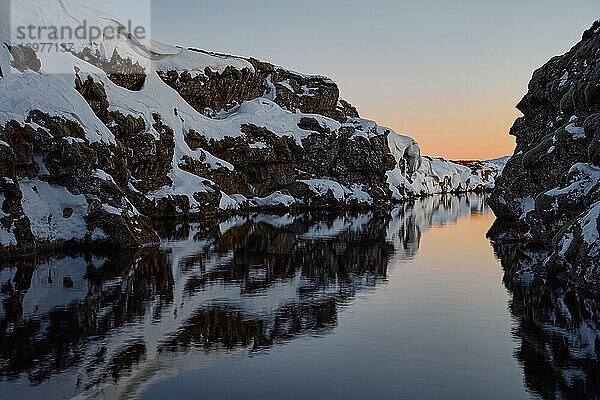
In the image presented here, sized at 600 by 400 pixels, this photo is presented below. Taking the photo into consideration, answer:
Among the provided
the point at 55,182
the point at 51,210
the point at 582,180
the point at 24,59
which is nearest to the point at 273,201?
the point at 24,59

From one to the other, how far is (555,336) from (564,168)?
736 inches

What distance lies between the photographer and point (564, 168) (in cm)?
3167

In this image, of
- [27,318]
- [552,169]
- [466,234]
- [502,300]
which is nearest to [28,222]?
[27,318]

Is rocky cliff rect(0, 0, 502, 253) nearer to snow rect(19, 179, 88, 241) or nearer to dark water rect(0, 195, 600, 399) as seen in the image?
snow rect(19, 179, 88, 241)

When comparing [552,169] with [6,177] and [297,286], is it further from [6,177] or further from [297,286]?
[6,177]

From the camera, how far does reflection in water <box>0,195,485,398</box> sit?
12742 mm

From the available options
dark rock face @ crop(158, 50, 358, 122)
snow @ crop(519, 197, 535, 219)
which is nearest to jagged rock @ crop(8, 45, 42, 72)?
snow @ crop(519, 197, 535, 219)

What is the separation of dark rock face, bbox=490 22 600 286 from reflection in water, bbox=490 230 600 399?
1.71m

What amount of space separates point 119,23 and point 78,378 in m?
69.1

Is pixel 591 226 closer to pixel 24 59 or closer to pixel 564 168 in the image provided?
pixel 564 168

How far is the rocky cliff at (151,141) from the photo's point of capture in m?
32.1

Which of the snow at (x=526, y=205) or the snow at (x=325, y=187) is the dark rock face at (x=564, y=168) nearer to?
the snow at (x=526, y=205)

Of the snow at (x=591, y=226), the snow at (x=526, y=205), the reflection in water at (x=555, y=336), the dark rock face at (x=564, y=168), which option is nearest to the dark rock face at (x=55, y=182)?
the reflection in water at (x=555, y=336)

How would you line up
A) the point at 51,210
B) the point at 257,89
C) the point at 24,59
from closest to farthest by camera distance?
the point at 51,210 < the point at 24,59 < the point at 257,89
